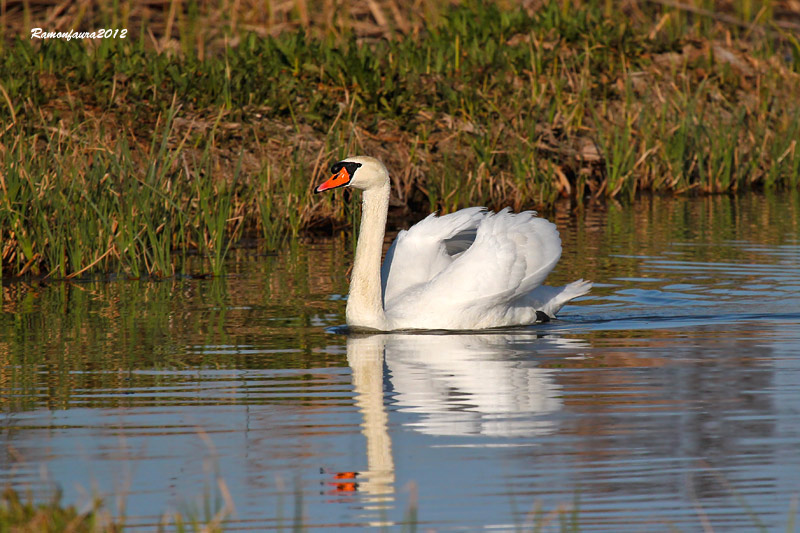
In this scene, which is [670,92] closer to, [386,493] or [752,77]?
[752,77]

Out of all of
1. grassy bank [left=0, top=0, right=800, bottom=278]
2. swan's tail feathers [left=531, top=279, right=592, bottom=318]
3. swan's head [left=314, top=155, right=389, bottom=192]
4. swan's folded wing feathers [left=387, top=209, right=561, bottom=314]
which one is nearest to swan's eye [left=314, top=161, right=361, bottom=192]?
swan's head [left=314, top=155, right=389, bottom=192]

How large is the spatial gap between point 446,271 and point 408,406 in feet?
7.76

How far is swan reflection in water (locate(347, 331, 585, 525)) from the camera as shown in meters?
5.99

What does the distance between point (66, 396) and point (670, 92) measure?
11644 millimetres

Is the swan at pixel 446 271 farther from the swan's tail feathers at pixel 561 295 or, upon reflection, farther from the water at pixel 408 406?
the water at pixel 408 406

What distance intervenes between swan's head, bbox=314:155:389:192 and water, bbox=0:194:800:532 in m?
0.94

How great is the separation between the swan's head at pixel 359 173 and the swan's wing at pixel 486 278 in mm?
733

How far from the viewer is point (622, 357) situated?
312 inches

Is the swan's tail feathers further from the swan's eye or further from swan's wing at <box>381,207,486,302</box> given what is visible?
the swan's eye

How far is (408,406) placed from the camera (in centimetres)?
664

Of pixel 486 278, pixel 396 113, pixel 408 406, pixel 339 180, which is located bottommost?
pixel 408 406

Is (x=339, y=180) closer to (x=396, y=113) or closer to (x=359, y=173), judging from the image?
(x=359, y=173)

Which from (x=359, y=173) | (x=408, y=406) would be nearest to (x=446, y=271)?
(x=359, y=173)

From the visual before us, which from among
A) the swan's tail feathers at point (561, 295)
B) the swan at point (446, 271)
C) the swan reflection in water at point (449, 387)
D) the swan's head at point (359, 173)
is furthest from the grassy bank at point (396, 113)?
the swan reflection in water at point (449, 387)
